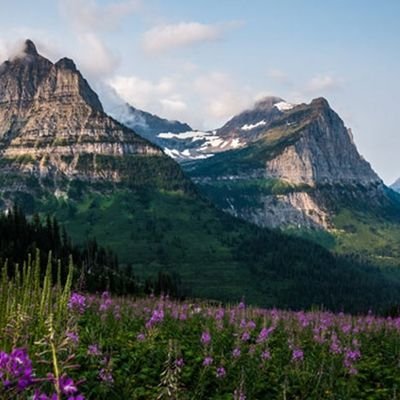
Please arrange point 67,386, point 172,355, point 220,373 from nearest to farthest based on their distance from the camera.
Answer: point 67,386
point 172,355
point 220,373

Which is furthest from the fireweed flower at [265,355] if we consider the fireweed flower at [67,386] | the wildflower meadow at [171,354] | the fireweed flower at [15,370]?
the fireweed flower at [67,386]

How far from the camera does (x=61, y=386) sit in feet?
12.5

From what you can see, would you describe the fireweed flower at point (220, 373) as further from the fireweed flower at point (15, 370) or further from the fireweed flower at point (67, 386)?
the fireweed flower at point (67, 386)

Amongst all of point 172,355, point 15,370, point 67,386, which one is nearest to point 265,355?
point 172,355

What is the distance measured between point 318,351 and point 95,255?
510ft

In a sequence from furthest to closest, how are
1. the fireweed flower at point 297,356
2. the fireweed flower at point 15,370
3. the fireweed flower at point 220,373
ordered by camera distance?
the fireweed flower at point 297,356
the fireweed flower at point 220,373
the fireweed flower at point 15,370

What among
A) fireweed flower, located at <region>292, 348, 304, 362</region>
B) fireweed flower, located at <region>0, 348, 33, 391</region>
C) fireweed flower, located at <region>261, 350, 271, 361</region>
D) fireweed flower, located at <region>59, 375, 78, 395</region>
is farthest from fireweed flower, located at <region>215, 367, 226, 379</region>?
fireweed flower, located at <region>59, 375, 78, 395</region>

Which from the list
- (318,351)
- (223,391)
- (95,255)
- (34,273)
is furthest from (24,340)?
(95,255)

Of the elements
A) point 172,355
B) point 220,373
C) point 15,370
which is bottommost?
point 220,373

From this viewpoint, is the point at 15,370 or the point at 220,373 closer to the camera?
the point at 15,370

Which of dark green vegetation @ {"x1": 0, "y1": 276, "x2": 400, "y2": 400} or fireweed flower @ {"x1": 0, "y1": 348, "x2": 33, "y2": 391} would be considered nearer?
fireweed flower @ {"x1": 0, "y1": 348, "x2": 33, "y2": 391}

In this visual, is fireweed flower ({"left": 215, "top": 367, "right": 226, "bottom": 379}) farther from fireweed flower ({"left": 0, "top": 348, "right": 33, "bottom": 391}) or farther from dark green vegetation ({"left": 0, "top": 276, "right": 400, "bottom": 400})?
fireweed flower ({"left": 0, "top": 348, "right": 33, "bottom": 391})

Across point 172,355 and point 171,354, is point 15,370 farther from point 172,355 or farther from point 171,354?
point 172,355

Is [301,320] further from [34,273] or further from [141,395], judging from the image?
[34,273]
